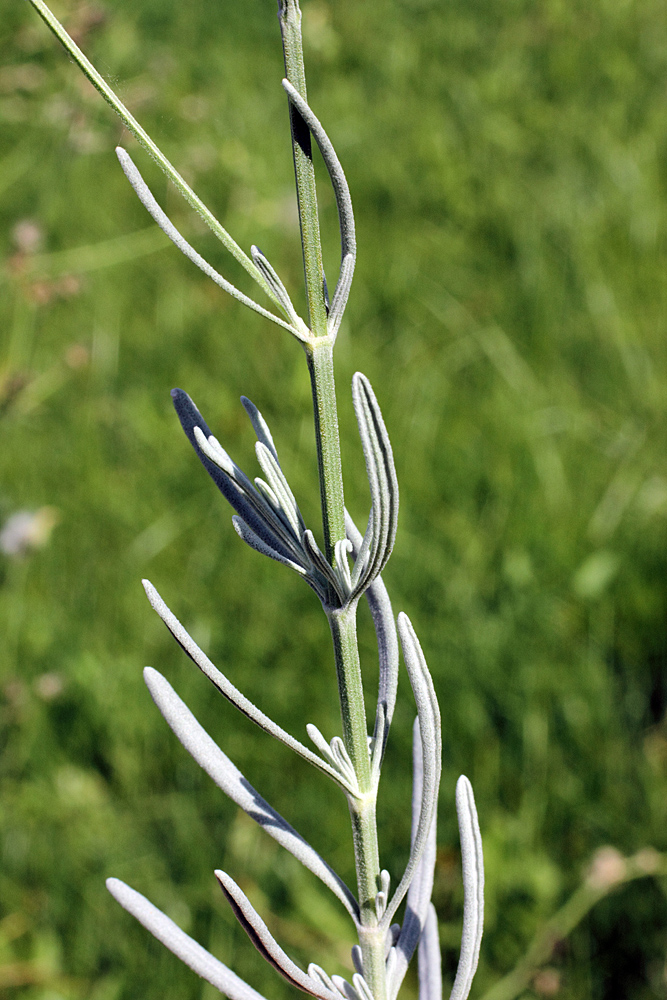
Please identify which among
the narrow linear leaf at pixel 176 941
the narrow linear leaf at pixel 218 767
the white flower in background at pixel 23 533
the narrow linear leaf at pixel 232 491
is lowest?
the white flower in background at pixel 23 533

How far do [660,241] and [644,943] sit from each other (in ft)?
6.14

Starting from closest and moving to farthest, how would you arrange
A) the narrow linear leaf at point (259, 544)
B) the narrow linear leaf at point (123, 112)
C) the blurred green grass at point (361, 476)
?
the narrow linear leaf at point (123, 112)
the narrow linear leaf at point (259, 544)
the blurred green grass at point (361, 476)

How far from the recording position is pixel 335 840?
128 centimetres

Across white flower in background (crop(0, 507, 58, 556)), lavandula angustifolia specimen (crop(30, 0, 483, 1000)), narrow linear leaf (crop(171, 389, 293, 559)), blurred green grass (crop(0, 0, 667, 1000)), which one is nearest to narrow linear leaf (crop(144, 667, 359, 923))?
lavandula angustifolia specimen (crop(30, 0, 483, 1000))

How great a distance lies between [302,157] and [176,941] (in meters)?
0.43

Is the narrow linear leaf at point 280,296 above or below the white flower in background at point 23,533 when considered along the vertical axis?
above

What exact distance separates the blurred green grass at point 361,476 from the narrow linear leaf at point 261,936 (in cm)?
53

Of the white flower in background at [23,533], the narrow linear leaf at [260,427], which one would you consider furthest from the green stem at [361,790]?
the white flower in background at [23,533]

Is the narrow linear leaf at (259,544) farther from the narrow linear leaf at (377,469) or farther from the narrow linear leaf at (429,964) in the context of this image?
the narrow linear leaf at (429,964)

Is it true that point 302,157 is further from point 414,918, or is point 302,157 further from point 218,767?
point 414,918

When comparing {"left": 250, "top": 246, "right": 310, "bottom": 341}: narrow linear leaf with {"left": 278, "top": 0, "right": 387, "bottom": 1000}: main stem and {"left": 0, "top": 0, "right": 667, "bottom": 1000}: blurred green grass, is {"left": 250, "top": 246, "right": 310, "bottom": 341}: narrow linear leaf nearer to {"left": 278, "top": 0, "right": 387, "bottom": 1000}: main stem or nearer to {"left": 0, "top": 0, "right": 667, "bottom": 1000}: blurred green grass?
{"left": 278, "top": 0, "right": 387, "bottom": 1000}: main stem

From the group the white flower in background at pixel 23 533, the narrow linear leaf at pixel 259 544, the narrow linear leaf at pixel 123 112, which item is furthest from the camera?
the white flower in background at pixel 23 533

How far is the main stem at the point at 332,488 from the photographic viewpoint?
0.41 meters

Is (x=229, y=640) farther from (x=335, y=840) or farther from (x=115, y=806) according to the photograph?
(x=335, y=840)
